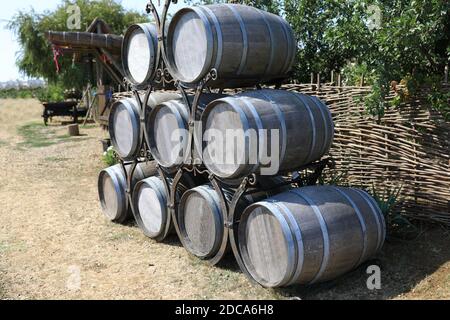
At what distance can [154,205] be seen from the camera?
536cm

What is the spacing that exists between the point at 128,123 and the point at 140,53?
84cm

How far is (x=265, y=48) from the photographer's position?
4.38 m

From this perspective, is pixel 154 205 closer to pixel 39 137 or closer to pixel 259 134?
pixel 259 134

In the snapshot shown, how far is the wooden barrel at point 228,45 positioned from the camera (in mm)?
4160

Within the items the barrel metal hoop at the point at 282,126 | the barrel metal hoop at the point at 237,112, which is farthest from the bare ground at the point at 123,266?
the barrel metal hoop at the point at 282,126

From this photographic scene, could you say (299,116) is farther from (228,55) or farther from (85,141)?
(85,141)

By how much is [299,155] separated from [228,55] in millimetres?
1123

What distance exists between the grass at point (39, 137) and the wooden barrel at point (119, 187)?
861 centimetres

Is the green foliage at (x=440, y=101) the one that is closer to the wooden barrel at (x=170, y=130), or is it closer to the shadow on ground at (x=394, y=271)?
the shadow on ground at (x=394, y=271)

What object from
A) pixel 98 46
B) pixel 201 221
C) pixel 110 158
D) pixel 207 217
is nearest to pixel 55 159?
pixel 110 158

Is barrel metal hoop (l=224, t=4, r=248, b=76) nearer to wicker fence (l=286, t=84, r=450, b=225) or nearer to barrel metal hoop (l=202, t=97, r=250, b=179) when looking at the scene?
barrel metal hoop (l=202, t=97, r=250, b=179)

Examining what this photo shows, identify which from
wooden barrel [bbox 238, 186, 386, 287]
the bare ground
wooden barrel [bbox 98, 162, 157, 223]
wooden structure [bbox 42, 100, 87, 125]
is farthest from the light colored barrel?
wooden structure [bbox 42, 100, 87, 125]

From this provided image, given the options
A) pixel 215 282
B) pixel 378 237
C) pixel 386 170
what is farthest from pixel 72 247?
pixel 386 170
